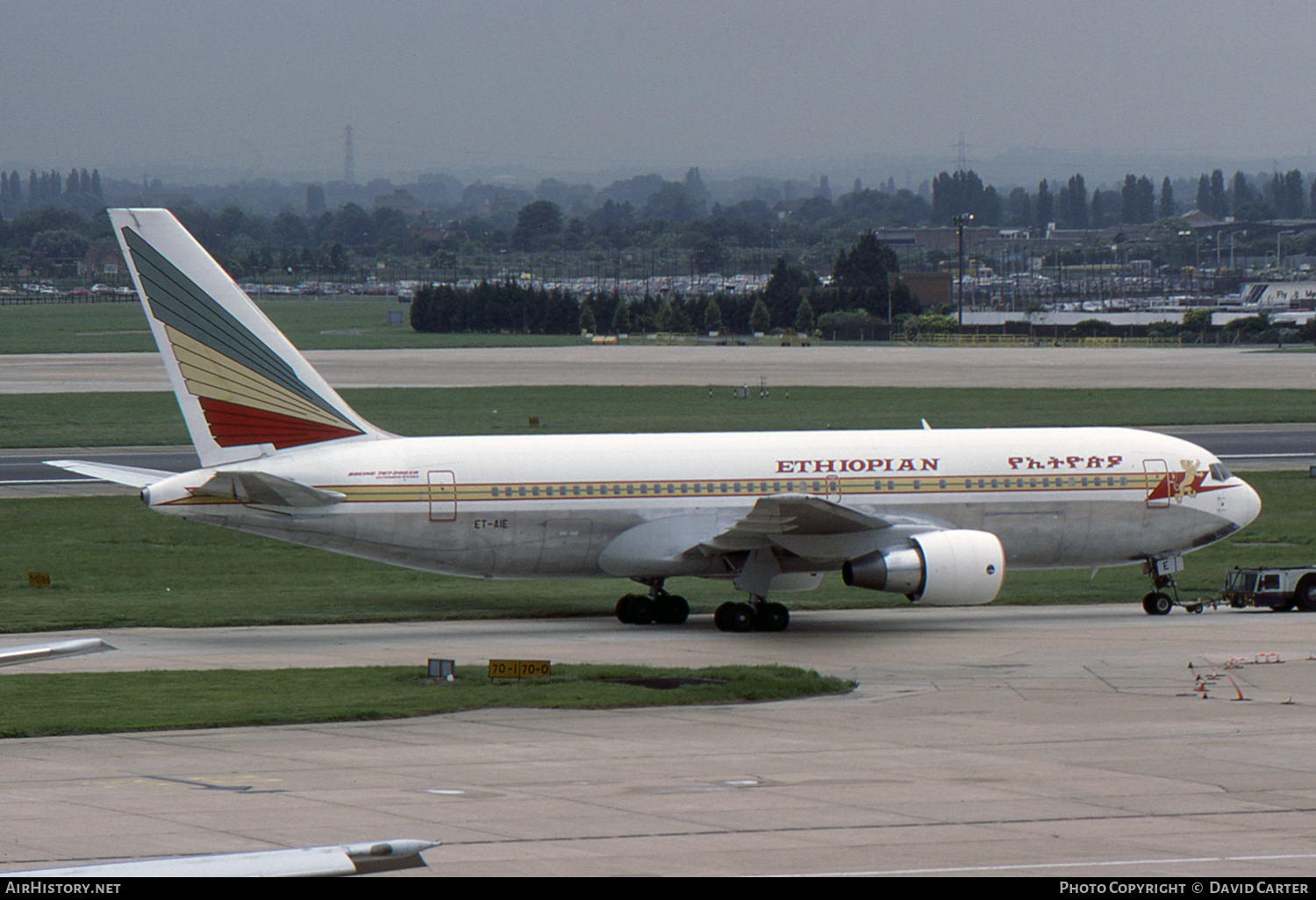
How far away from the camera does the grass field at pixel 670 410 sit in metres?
79.8

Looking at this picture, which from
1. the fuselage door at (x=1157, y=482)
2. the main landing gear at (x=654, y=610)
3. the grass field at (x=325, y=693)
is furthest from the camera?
the fuselage door at (x=1157, y=482)

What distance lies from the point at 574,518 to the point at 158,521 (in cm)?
2033

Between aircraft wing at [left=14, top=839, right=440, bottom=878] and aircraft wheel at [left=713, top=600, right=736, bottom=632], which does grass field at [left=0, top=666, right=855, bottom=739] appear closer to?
aircraft wheel at [left=713, top=600, right=736, bottom=632]

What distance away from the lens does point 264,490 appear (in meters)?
33.4

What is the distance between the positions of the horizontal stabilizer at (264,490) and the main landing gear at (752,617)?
8592 millimetres

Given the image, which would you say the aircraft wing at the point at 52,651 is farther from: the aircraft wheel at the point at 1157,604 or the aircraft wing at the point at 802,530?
the aircraft wheel at the point at 1157,604

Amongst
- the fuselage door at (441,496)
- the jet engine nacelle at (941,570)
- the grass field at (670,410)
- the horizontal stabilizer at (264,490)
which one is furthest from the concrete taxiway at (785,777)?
the grass field at (670,410)

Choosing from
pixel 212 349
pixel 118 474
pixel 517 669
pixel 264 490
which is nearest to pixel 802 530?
pixel 517 669

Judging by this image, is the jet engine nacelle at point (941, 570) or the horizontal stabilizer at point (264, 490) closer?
the horizontal stabilizer at point (264, 490)

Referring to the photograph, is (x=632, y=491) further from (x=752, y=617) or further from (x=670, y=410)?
(x=670, y=410)

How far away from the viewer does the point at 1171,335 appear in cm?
16175

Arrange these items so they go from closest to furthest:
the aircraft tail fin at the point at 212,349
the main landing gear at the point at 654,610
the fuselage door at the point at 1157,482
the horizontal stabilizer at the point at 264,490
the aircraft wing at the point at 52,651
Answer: the aircraft wing at the point at 52,651, the horizontal stabilizer at the point at 264,490, the aircraft tail fin at the point at 212,349, the main landing gear at the point at 654,610, the fuselage door at the point at 1157,482

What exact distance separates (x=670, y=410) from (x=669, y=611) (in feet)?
175

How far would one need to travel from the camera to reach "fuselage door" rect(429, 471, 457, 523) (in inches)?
1373
